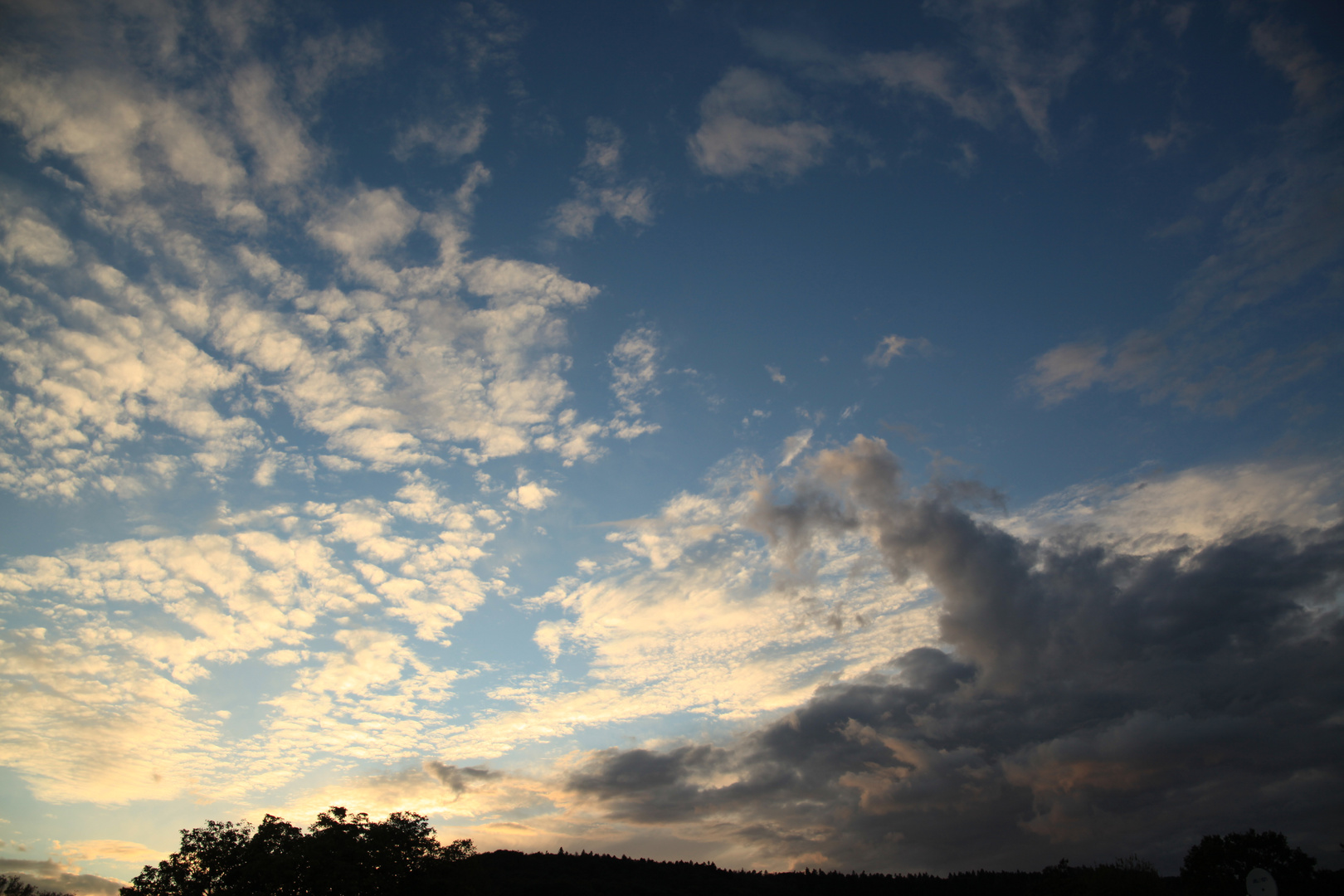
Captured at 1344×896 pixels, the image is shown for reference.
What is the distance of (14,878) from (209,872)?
268 ft

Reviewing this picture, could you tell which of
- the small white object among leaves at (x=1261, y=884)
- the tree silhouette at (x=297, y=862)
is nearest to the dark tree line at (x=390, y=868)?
the tree silhouette at (x=297, y=862)

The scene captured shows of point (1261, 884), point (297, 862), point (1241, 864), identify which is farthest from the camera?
point (1241, 864)

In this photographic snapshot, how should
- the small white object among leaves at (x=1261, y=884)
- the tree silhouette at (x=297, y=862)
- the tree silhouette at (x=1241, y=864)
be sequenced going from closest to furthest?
the small white object among leaves at (x=1261, y=884) < the tree silhouette at (x=297, y=862) < the tree silhouette at (x=1241, y=864)

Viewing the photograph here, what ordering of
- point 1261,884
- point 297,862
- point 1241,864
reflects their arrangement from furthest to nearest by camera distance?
point 1241,864 < point 297,862 < point 1261,884

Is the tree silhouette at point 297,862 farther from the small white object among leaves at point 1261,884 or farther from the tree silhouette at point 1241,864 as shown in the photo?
the tree silhouette at point 1241,864

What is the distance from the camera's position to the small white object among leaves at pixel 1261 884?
26.7 m

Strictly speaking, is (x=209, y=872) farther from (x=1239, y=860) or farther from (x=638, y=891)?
(x=638, y=891)

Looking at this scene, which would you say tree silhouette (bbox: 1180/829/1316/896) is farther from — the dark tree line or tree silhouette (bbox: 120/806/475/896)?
tree silhouette (bbox: 120/806/475/896)

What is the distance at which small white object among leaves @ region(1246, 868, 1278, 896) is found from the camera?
87.6 feet

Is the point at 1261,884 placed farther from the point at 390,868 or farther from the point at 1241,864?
the point at 1241,864

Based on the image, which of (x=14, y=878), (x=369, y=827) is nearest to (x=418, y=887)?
(x=369, y=827)

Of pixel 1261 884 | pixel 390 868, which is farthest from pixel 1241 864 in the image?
pixel 390 868

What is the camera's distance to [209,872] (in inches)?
2501

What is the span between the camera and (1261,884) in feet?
88.5
